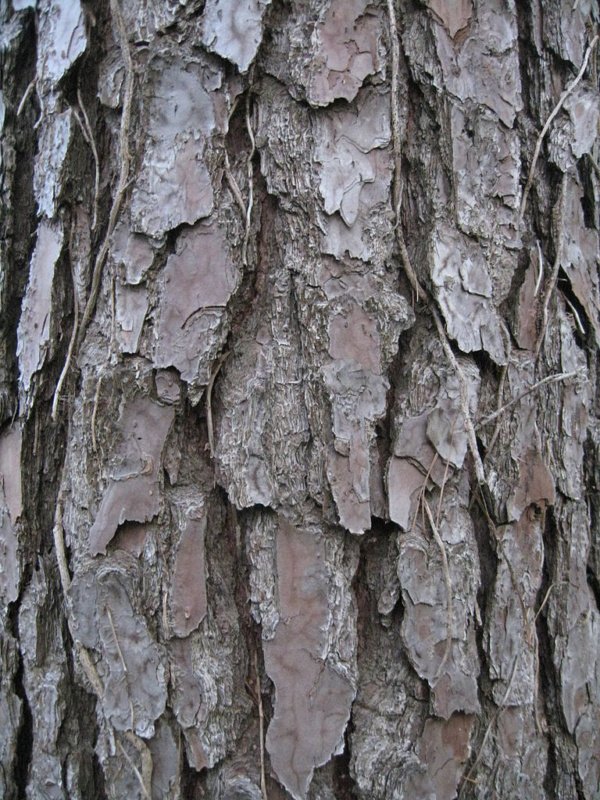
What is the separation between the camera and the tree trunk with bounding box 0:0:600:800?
3.00 feet

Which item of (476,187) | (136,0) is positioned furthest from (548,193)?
(136,0)

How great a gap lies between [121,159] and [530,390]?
0.66 m

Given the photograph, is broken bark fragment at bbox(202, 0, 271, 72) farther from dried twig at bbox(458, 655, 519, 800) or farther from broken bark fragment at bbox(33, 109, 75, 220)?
dried twig at bbox(458, 655, 519, 800)

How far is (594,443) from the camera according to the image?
1.07m

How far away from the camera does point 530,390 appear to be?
100 centimetres

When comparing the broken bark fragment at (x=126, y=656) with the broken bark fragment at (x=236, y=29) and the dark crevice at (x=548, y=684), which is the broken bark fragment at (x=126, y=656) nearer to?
the dark crevice at (x=548, y=684)

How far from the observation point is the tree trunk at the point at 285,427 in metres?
0.91

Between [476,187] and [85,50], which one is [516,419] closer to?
[476,187]

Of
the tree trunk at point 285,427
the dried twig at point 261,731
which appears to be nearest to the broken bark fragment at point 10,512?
the tree trunk at point 285,427

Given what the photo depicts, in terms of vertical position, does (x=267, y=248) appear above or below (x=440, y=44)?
below

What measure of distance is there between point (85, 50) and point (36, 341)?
0.42 metres

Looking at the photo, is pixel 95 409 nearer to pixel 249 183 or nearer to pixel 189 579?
pixel 189 579

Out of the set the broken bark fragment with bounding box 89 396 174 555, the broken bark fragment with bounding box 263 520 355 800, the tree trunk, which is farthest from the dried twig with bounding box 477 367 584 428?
the broken bark fragment with bounding box 89 396 174 555

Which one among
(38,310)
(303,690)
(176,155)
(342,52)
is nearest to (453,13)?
(342,52)
